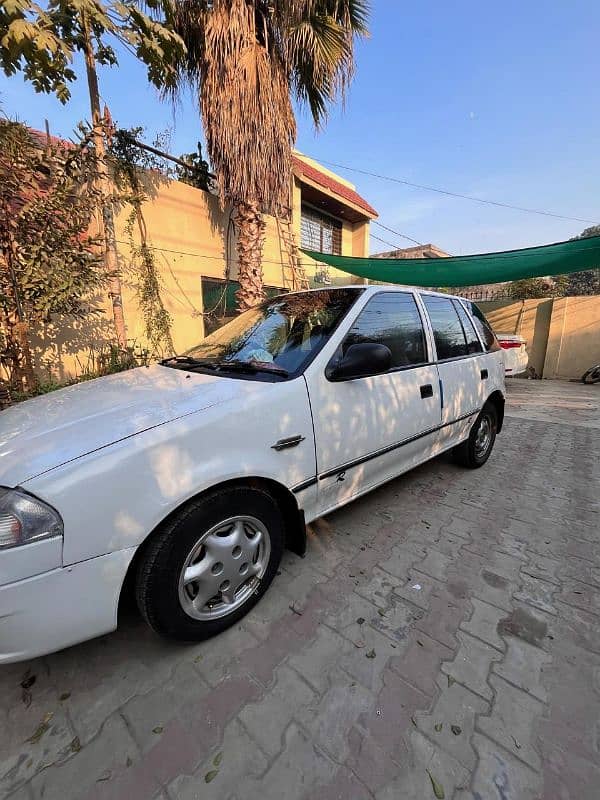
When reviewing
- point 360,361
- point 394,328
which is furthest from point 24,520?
point 394,328

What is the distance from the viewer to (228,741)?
51.3 inches

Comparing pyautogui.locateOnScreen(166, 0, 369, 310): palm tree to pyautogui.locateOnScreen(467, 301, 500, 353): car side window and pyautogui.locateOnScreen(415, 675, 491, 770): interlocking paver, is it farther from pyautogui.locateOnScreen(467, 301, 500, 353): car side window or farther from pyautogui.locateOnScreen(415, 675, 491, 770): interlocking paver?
pyautogui.locateOnScreen(415, 675, 491, 770): interlocking paver

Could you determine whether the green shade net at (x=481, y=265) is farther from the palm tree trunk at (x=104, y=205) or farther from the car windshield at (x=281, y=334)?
the car windshield at (x=281, y=334)

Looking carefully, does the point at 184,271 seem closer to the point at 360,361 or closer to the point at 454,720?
the point at 360,361

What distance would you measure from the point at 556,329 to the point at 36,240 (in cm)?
1219

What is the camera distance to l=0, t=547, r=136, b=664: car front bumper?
1.19 meters

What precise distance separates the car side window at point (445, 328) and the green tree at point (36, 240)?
3912mm

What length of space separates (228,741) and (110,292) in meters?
5.49

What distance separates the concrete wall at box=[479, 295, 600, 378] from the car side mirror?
11.0 metres

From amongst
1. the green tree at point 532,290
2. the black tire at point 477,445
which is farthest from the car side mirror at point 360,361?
the green tree at point 532,290

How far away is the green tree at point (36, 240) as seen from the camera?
3.84 m

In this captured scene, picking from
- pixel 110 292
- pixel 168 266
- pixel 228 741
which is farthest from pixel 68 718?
pixel 168 266

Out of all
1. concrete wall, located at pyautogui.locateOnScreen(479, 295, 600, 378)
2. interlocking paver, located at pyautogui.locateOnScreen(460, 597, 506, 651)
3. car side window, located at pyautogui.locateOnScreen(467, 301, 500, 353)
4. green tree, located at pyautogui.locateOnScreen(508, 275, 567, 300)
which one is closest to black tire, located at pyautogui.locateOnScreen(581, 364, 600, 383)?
concrete wall, located at pyautogui.locateOnScreen(479, 295, 600, 378)

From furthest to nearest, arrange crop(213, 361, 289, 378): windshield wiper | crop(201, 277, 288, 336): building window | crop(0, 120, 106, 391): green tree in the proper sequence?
crop(201, 277, 288, 336): building window < crop(0, 120, 106, 391): green tree < crop(213, 361, 289, 378): windshield wiper
